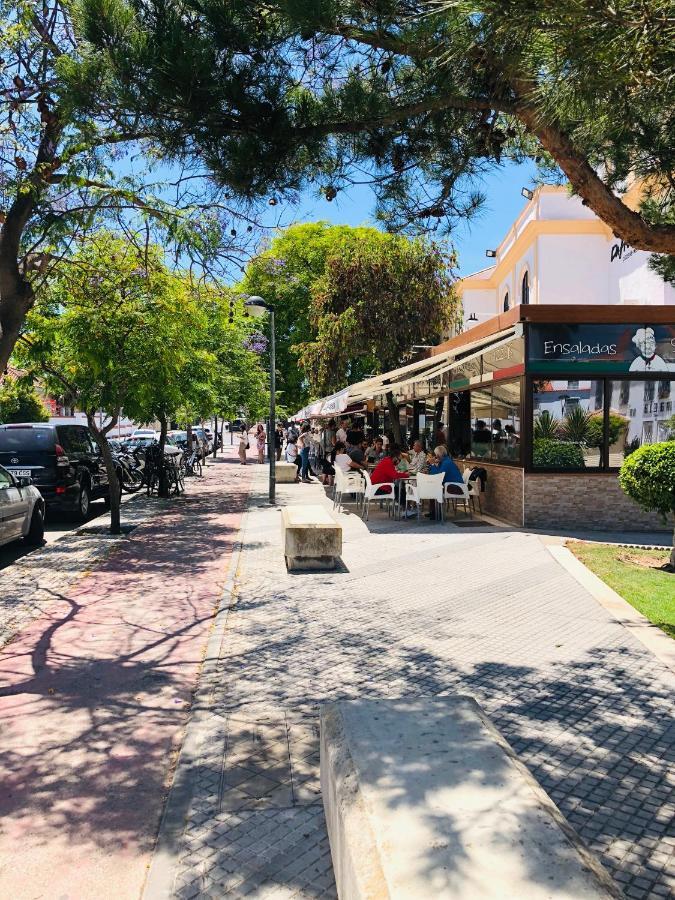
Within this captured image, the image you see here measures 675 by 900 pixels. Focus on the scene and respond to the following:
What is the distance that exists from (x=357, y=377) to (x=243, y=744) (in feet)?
95.8

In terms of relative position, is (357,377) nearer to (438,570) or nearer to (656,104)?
(438,570)

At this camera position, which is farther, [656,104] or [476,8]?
[656,104]

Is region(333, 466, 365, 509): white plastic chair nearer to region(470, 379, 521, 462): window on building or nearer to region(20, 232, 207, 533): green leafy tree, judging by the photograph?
region(470, 379, 521, 462): window on building

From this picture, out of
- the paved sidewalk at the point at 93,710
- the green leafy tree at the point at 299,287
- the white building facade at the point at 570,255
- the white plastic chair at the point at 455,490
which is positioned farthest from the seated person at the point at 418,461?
the green leafy tree at the point at 299,287

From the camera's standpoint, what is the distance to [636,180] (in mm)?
6176

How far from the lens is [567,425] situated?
1241 centimetres

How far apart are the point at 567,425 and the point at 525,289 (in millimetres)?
14879

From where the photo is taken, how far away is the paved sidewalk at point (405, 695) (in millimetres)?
3240

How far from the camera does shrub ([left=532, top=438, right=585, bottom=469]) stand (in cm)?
1242

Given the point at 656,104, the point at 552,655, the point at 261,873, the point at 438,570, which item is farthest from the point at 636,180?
the point at 261,873

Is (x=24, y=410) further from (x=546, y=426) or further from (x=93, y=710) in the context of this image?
(x=93, y=710)

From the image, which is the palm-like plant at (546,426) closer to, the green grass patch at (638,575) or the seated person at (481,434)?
the green grass patch at (638,575)

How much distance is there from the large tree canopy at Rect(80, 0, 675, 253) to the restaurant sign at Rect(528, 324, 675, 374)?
6042mm

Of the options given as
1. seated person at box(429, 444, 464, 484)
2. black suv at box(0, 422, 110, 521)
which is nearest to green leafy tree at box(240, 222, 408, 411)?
black suv at box(0, 422, 110, 521)
